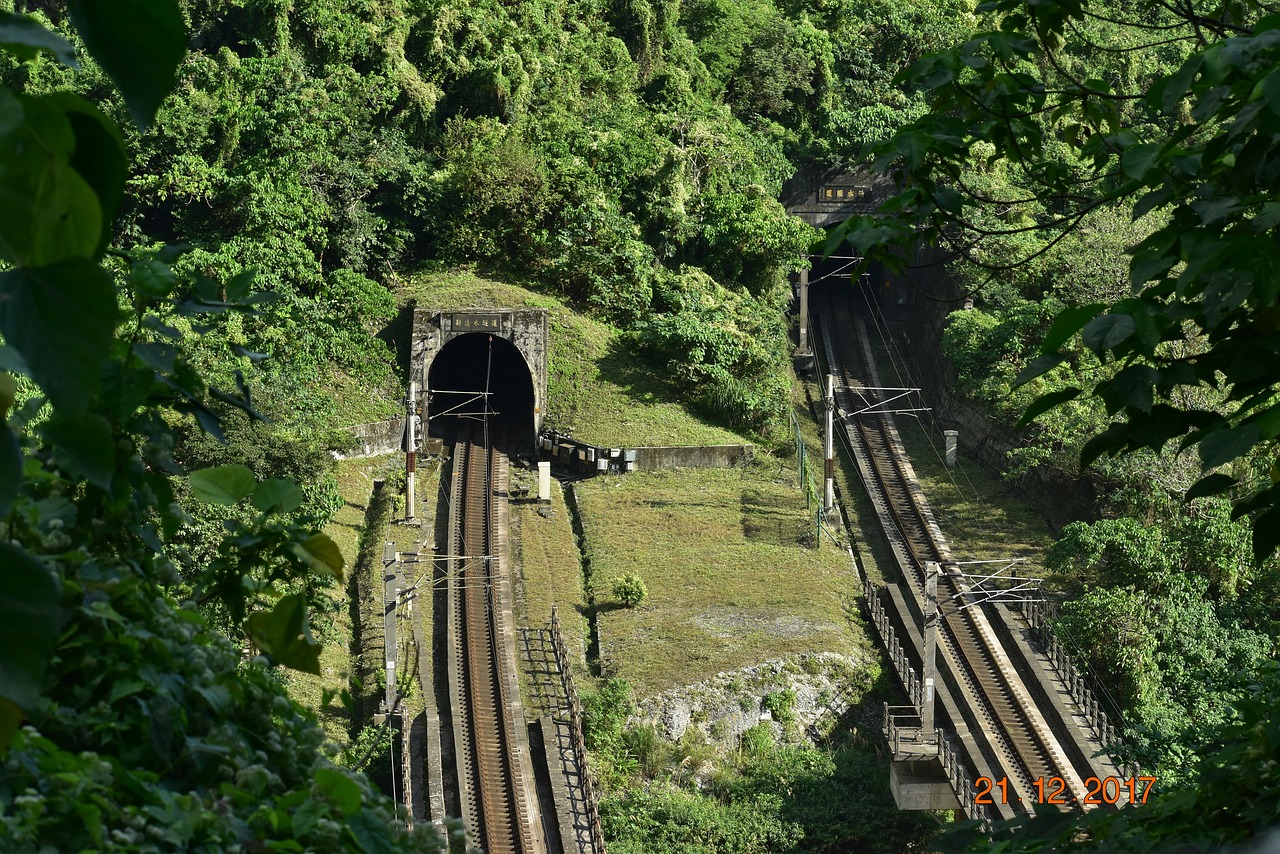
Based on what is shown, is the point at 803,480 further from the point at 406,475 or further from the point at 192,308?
the point at 192,308

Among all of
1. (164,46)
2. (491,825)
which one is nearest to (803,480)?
(491,825)

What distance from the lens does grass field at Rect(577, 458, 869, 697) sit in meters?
19.4

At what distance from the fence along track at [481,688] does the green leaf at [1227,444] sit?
13.6m

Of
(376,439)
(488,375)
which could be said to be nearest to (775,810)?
(376,439)

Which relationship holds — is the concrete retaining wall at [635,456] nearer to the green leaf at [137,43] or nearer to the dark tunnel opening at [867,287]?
the dark tunnel opening at [867,287]

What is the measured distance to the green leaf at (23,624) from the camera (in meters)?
1.60

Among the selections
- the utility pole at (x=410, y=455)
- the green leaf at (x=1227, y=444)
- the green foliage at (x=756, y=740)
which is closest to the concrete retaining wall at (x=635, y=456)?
the utility pole at (x=410, y=455)

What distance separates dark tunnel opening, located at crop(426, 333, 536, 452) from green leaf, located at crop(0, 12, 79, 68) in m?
24.1

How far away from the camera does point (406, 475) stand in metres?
23.0

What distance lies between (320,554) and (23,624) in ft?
4.92

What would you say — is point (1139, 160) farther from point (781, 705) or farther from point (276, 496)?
point (781, 705)

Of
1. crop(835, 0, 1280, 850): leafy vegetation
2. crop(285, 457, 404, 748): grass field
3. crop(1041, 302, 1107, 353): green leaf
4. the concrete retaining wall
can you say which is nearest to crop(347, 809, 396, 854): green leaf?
crop(835, 0, 1280, 850): leafy vegetation

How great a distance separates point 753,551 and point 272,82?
1353 cm

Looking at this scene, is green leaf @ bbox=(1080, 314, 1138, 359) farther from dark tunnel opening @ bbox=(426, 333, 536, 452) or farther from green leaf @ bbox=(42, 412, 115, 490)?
dark tunnel opening @ bbox=(426, 333, 536, 452)
